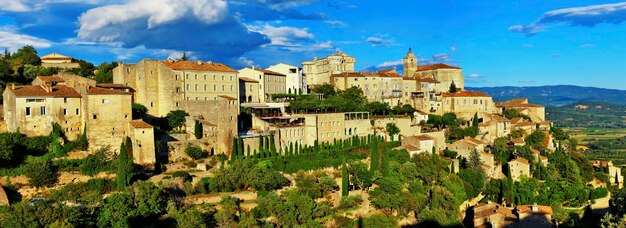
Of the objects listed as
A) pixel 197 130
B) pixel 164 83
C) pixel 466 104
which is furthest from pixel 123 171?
pixel 466 104

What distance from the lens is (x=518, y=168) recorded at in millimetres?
53188

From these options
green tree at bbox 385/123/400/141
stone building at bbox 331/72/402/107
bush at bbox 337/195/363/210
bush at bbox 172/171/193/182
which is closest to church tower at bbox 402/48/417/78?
stone building at bbox 331/72/402/107

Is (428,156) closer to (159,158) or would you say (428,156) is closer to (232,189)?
(232,189)

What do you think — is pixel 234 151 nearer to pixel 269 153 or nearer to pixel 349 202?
pixel 269 153

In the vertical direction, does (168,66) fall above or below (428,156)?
above

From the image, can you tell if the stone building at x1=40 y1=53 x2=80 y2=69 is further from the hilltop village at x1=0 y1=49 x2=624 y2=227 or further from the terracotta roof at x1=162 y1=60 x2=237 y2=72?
the terracotta roof at x1=162 y1=60 x2=237 y2=72

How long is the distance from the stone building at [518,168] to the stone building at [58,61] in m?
47.3

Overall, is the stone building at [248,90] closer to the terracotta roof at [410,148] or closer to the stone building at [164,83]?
the stone building at [164,83]

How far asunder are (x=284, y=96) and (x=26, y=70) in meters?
26.2

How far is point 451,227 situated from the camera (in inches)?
1543

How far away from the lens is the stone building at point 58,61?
59109 mm

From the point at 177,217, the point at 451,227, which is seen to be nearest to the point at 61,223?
the point at 177,217

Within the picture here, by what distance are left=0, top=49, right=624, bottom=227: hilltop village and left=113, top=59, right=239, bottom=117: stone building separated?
10cm

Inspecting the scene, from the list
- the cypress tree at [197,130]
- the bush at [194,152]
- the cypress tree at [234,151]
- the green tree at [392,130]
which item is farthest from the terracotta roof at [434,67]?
the bush at [194,152]
